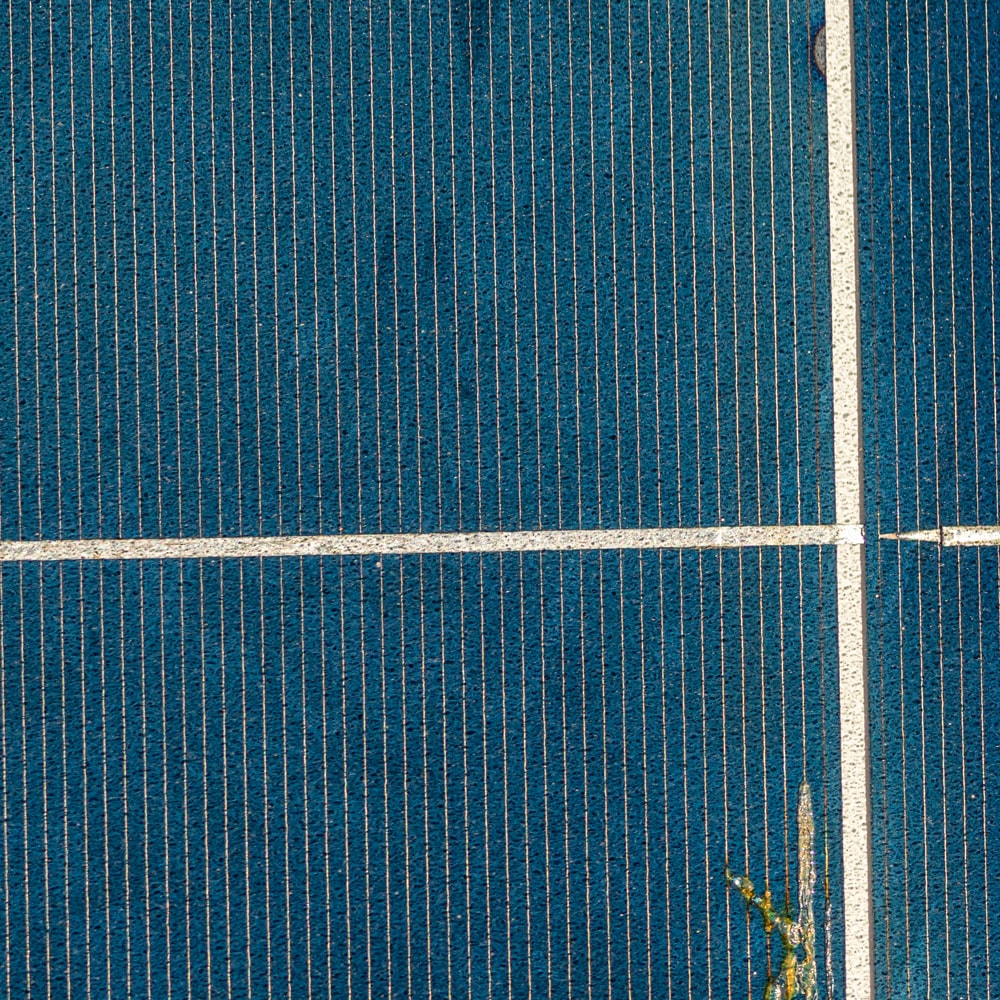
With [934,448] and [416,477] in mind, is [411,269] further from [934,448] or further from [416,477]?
[934,448]

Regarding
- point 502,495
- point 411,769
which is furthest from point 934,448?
point 411,769

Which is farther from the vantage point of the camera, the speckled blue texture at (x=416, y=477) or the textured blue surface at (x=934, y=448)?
the textured blue surface at (x=934, y=448)

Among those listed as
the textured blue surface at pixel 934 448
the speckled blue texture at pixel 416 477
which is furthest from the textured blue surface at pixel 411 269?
the textured blue surface at pixel 934 448

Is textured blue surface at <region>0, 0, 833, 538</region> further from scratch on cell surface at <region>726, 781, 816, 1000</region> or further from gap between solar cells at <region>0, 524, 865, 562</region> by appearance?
scratch on cell surface at <region>726, 781, 816, 1000</region>

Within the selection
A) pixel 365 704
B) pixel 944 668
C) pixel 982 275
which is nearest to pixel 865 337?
pixel 982 275

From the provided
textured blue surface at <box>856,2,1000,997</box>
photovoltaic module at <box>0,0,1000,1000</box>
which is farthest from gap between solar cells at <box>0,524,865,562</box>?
textured blue surface at <box>856,2,1000,997</box>

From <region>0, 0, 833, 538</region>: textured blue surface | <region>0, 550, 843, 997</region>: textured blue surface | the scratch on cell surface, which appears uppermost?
<region>0, 0, 833, 538</region>: textured blue surface

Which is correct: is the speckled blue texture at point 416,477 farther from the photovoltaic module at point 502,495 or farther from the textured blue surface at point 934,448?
the textured blue surface at point 934,448
